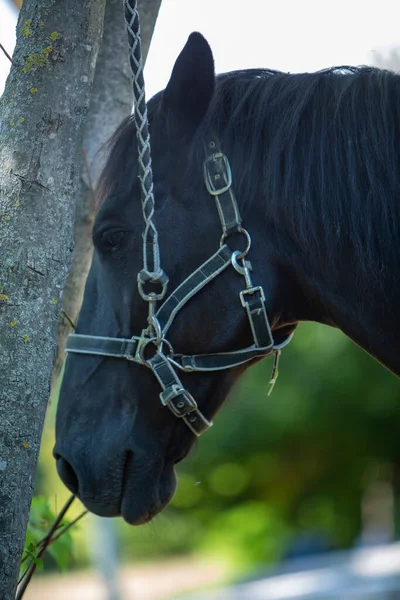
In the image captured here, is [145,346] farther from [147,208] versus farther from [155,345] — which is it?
[147,208]

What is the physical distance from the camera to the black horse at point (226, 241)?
225cm

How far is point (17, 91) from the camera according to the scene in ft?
6.95

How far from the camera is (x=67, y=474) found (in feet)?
8.38

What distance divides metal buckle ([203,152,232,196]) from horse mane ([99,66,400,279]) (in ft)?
0.11

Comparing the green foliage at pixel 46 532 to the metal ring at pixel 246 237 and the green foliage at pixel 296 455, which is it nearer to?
the metal ring at pixel 246 237

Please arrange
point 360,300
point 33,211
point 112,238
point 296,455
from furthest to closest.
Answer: point 296,455 → point 112,238 → point 360,300 → point 33,211

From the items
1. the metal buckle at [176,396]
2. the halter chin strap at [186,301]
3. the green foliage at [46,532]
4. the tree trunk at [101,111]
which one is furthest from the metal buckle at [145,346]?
the green foliage at [46,532]

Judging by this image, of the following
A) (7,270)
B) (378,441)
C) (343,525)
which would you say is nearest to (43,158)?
(7,270)

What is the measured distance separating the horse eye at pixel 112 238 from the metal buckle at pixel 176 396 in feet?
1.73

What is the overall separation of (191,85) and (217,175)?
320 millimetres

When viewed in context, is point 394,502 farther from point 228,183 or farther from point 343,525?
point 228,183

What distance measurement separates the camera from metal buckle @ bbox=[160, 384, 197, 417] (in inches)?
94.6

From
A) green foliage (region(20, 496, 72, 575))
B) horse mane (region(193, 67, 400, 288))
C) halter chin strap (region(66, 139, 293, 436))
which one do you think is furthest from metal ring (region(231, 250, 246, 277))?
green foliage (region(20, 496, 72, 575))

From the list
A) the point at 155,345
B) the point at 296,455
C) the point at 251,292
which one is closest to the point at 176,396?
the point at 155,345
